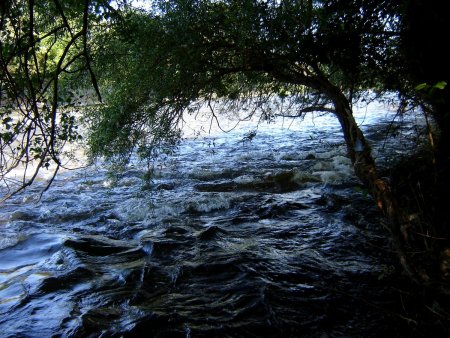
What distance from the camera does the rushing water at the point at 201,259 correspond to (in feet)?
14.1

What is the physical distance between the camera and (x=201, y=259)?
596cm

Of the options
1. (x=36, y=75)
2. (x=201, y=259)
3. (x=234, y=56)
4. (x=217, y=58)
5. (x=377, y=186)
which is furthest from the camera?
(x=234, y=56)

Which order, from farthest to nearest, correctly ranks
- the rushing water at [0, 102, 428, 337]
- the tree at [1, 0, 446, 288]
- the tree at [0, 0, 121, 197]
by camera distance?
1. the tree at [1, 0, 446, 288]
2. the rushing water at [0, 102, 428, 337]
3. the tree at [0, 0, 121, 197]

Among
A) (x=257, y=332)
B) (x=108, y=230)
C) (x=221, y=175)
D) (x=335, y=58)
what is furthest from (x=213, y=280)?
(x=221, y=175)

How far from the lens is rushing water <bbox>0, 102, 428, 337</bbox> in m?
4.31

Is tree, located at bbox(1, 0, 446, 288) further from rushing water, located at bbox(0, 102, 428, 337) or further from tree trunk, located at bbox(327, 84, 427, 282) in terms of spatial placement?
rushing water, located at bbox(0, 102, 428, 337)

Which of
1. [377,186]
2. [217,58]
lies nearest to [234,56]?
[217,58]

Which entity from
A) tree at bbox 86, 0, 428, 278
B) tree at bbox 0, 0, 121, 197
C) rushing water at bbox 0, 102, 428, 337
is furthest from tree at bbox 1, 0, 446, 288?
rushing water at bbox 0, 102, 428, 337

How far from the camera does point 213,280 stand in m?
5.30

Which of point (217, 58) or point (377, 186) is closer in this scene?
point (377, 186)

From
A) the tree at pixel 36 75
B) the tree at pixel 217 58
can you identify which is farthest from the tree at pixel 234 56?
the tree at pixel 36 75

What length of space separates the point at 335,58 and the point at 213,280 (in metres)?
4.04

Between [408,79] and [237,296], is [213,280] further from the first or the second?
[408,79]

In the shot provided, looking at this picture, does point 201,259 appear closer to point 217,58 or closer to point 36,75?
point 36,75
